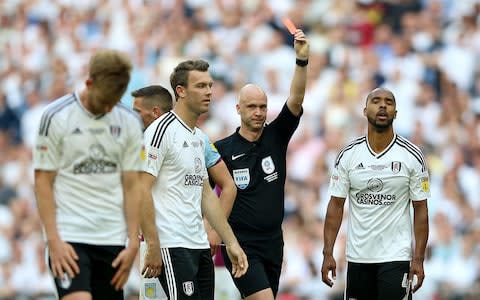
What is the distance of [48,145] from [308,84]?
35.9ft

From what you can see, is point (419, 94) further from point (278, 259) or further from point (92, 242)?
point (92, 242)

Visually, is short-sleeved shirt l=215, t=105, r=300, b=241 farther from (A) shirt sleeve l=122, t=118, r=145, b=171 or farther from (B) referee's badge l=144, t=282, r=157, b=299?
(A) shirt sleeve l=122, t=118, r=145, b=171

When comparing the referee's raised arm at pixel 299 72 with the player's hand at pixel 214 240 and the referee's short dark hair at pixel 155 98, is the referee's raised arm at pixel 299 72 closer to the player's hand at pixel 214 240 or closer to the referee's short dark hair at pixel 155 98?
the referee's short dark hair at pixel 155 98

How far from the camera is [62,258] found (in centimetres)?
785

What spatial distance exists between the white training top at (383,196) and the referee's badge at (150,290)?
1898 mm

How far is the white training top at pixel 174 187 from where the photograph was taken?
378 inches

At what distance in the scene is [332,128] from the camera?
58.5 ft

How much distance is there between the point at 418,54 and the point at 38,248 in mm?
6536

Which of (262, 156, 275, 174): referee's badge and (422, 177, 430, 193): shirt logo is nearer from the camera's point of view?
(422, 177, 430, 193): shirt logo

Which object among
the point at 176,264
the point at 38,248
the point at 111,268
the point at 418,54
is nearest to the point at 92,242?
the point at 111,268

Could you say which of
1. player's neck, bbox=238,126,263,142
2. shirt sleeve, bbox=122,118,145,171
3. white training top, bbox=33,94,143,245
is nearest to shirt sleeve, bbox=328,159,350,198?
player's neck, bbox=238,126,263,142

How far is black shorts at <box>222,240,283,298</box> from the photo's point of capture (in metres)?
10.9

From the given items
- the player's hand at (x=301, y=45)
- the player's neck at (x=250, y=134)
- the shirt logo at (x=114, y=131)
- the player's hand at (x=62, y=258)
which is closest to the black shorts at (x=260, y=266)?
the player's neck at (x=250, y=134)

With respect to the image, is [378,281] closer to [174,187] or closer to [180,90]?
[174,187]
